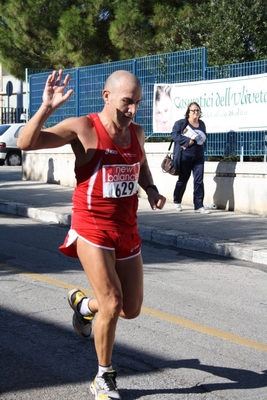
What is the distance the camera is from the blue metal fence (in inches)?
556

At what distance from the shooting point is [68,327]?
21.0 ft

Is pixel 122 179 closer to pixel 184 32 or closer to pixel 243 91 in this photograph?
pixel 243 91

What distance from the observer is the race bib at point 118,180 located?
187 inches

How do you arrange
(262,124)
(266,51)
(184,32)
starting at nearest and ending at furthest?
(262,124) → (266,51) → (184,32)

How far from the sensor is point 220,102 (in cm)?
1461

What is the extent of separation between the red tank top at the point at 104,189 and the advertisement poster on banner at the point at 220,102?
9113mm

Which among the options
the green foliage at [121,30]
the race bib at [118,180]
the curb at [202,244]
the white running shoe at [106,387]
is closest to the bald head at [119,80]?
the race bib at [118,180]

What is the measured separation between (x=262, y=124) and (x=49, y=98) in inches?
373

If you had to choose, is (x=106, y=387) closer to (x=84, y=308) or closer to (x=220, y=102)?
(x=84, y=308)

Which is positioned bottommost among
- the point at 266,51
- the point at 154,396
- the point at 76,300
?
the point at 154,396

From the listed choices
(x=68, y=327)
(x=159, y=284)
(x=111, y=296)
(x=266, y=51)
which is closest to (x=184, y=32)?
(x=266, y=51)

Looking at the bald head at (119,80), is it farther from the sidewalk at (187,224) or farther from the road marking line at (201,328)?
the sidewalk at (187,224)

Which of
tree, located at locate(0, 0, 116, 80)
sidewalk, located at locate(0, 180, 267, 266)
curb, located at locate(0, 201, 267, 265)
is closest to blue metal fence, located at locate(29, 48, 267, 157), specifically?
sidewalk, located at locate(0, 180, 267, 266)

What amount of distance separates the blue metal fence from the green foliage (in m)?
2.18
